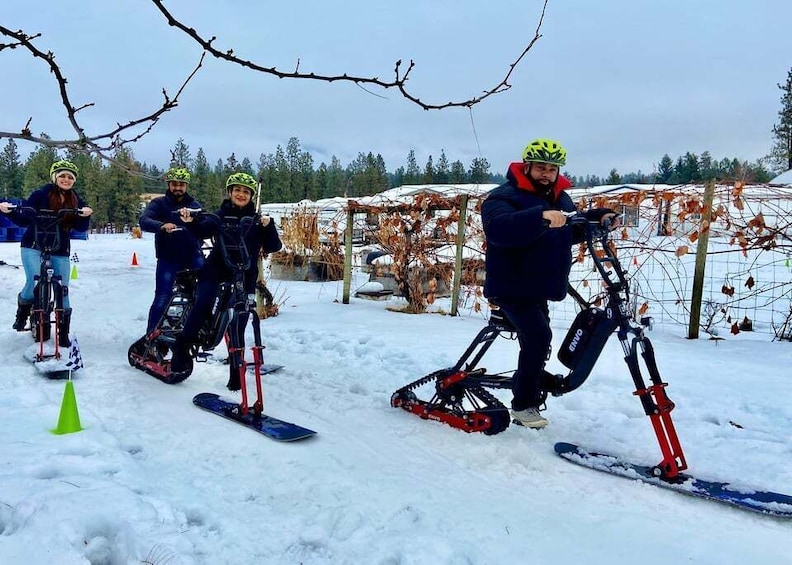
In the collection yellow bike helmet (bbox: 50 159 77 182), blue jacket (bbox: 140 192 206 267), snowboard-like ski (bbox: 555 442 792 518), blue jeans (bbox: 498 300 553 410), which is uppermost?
yellow bike helmet (bbox: 50 159 77 182)

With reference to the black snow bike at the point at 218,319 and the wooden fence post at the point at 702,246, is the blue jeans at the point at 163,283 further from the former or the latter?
the wooden fence post at the point at 702,246

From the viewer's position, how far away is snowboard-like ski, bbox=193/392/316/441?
4336mm

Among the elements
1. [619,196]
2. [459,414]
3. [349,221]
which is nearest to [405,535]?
[459,414]

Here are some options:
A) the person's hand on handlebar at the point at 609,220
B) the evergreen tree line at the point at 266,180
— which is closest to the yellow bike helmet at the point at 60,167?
the person's hand on handlebar at the point at 609,220

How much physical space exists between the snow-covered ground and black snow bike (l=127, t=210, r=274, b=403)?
262 mm

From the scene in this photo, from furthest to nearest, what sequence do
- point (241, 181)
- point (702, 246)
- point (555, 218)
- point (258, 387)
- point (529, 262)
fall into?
point (702, 246), point (241, 181), point (258, 387), point (529, 262), point (555, 218)

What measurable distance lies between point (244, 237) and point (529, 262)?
2.59 m

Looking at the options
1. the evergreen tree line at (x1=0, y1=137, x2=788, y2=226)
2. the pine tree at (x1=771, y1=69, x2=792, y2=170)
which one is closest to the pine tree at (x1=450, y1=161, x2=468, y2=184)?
the evergreen tree line at (x1=0, y1=137, x2=788, y2=226)

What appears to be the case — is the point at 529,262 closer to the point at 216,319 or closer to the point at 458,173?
the point at 216,319

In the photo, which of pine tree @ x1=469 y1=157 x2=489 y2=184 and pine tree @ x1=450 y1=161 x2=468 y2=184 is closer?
pine tree @ x1=469 y1=157 x2=489 y2=184

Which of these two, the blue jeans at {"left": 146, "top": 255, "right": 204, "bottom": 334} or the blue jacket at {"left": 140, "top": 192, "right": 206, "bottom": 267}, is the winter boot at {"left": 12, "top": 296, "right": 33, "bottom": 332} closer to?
the blue jeans at {"left": 146, "top": 255, "right": 204, "bottom": 334}

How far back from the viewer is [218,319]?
18.3 ft

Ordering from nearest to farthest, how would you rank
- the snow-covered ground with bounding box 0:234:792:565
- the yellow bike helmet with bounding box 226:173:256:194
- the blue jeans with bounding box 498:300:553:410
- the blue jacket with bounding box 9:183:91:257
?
1. the snow-covered ground with bounding box 0:234:792:565
2. the blue jeans with bounding box 498:300:553:410
3. the yellow bike helmet with bounding box 226:173:256:194
4. the blue jacket with bounding box 9:183:91:257

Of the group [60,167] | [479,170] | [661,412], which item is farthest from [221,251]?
[479,170]
